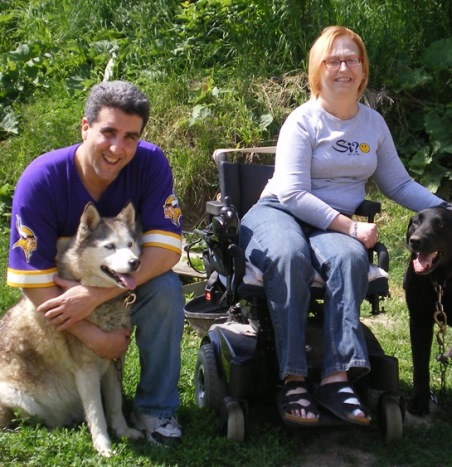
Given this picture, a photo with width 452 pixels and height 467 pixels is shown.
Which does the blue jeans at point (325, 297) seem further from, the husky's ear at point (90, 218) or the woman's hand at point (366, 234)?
the husky's ear at point (90, 218)

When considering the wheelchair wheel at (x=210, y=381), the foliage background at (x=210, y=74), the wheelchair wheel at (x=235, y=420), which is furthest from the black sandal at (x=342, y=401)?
the foliage background at (x=210, y=74)

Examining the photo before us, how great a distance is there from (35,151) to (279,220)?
3.86 m

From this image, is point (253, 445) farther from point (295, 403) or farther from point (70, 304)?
point (70, 304)

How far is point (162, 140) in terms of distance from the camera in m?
6.36

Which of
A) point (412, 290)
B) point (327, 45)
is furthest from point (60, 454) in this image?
point (327, 45)

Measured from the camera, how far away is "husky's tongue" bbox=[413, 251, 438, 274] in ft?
10.2

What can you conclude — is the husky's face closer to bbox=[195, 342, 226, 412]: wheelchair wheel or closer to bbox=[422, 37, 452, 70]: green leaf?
bbox=[195, 342, 226, 412]: wheelchair wheel

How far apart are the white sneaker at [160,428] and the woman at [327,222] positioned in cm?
47

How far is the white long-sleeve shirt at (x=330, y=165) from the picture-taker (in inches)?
126

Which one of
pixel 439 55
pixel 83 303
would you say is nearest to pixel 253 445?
pixel 83 303

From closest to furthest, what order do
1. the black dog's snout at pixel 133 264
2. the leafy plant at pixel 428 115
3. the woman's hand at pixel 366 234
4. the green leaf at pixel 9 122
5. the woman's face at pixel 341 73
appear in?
the black dog's snout at pixel 133 264 < the woman's hand at pixel 366 234 < the woman's face at pixel 341 73 < the leafy plant at pixel 428 115 < the green leaf at pixel 9 122

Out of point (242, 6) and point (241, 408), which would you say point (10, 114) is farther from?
point (241, 408)

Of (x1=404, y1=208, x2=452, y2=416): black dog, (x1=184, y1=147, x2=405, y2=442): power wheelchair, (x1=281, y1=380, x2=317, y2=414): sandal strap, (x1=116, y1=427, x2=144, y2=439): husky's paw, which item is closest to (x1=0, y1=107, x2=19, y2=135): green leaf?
(x1=184, y1=147, x2=405, y2=442): power wheelchair

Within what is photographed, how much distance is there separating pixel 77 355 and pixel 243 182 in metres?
1.25
